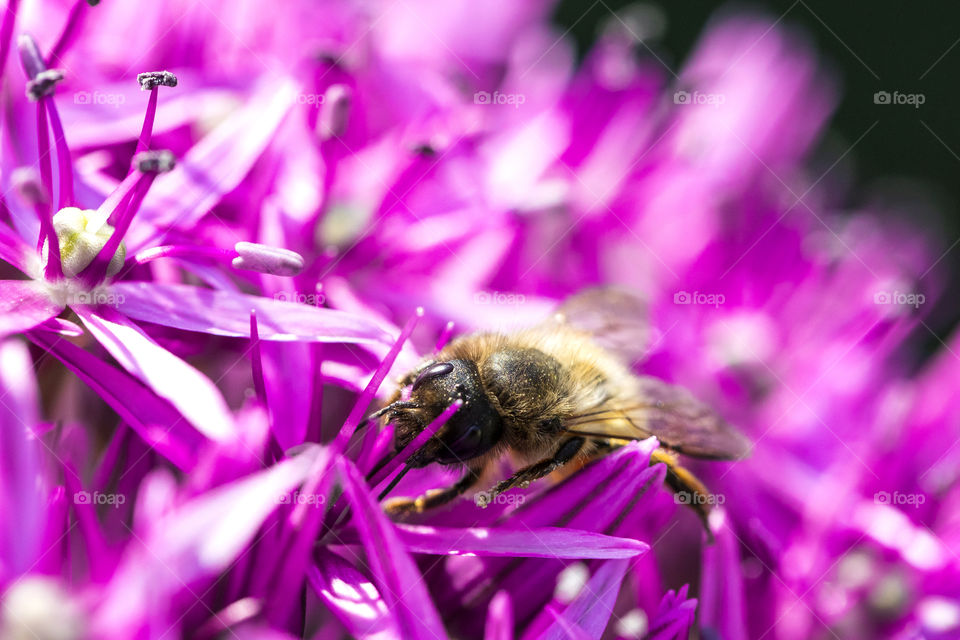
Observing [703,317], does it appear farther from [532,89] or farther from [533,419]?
[533,419]

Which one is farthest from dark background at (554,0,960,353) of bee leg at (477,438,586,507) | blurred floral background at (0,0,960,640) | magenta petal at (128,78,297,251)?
bee leg at (477,438,586,507)

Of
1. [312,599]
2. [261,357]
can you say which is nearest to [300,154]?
[261,357]

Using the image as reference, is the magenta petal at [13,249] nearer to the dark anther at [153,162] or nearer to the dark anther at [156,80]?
the dark anther at [153,162]

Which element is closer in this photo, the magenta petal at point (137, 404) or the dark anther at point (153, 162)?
the magenta petal at point (137, 404)

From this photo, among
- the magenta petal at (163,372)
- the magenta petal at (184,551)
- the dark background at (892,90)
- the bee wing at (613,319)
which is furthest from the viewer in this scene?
the dark background at (892,90)

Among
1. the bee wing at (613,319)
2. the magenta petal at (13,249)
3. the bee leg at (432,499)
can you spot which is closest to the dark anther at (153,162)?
the magenta petal at (13,249)

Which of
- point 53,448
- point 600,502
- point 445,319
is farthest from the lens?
point 445,319
